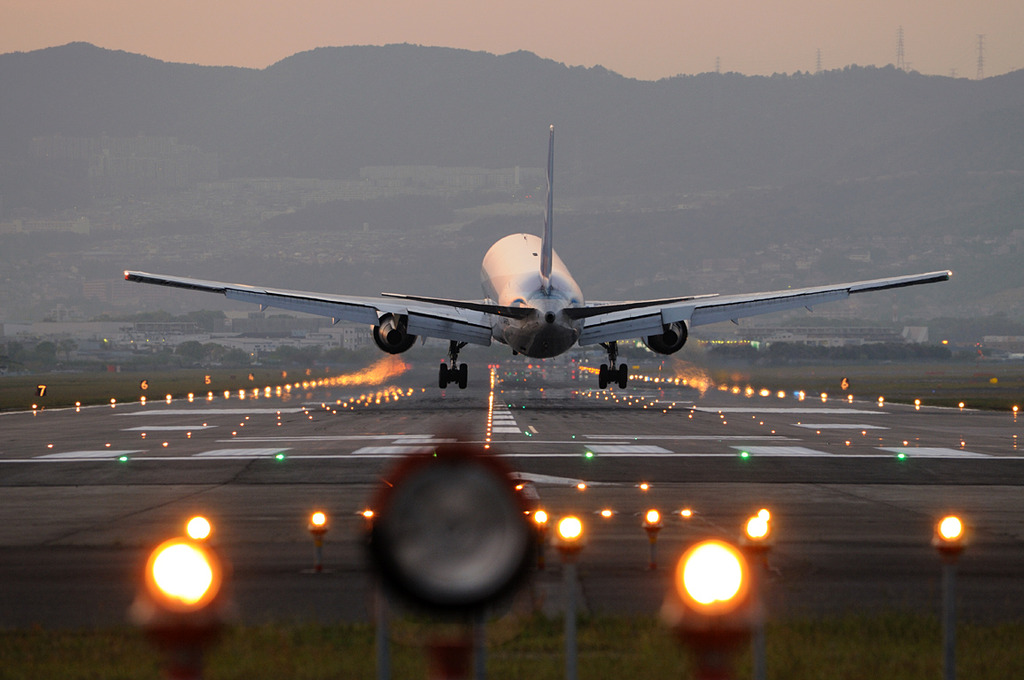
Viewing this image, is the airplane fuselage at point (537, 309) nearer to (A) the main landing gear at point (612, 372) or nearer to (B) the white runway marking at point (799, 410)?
(A) the main landing gear at point (612, 372)

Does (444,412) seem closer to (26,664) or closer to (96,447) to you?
(96,447)

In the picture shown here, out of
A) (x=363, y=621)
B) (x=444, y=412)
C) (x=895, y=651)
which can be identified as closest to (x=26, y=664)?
(x=363, y=621)

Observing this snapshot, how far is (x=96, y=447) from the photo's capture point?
4219 cm

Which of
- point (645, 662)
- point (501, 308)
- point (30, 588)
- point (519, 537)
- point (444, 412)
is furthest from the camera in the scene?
point (444, 412)

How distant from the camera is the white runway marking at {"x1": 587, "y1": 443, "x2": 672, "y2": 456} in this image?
39094 mm

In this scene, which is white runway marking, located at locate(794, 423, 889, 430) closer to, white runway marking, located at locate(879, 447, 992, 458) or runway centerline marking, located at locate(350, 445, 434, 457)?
white runway marking, located at locate(879, 447, 992, 458)

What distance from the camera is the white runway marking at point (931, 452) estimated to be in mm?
37938

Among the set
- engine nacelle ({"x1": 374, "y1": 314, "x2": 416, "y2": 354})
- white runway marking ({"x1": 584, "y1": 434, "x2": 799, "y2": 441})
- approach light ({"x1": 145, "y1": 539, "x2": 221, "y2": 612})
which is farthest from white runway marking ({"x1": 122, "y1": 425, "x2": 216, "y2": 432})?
approach light ({"x1": 145, "y1": 539, "x2": 221, "y2": 612})

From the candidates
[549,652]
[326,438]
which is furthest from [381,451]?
[549,652]

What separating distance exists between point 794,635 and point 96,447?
34.8m

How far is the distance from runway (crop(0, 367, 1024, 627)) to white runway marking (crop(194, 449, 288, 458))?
186 millimetres

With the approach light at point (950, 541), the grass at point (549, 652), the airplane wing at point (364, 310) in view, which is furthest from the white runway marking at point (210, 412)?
the approach light at point (950, 541)

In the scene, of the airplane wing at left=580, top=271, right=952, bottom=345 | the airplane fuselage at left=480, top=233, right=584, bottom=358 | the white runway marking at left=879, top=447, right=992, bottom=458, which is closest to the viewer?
the white runway marking at left=879, top=447, right=992, bottom=458

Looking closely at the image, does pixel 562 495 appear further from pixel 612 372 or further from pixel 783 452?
pixel 612 372
